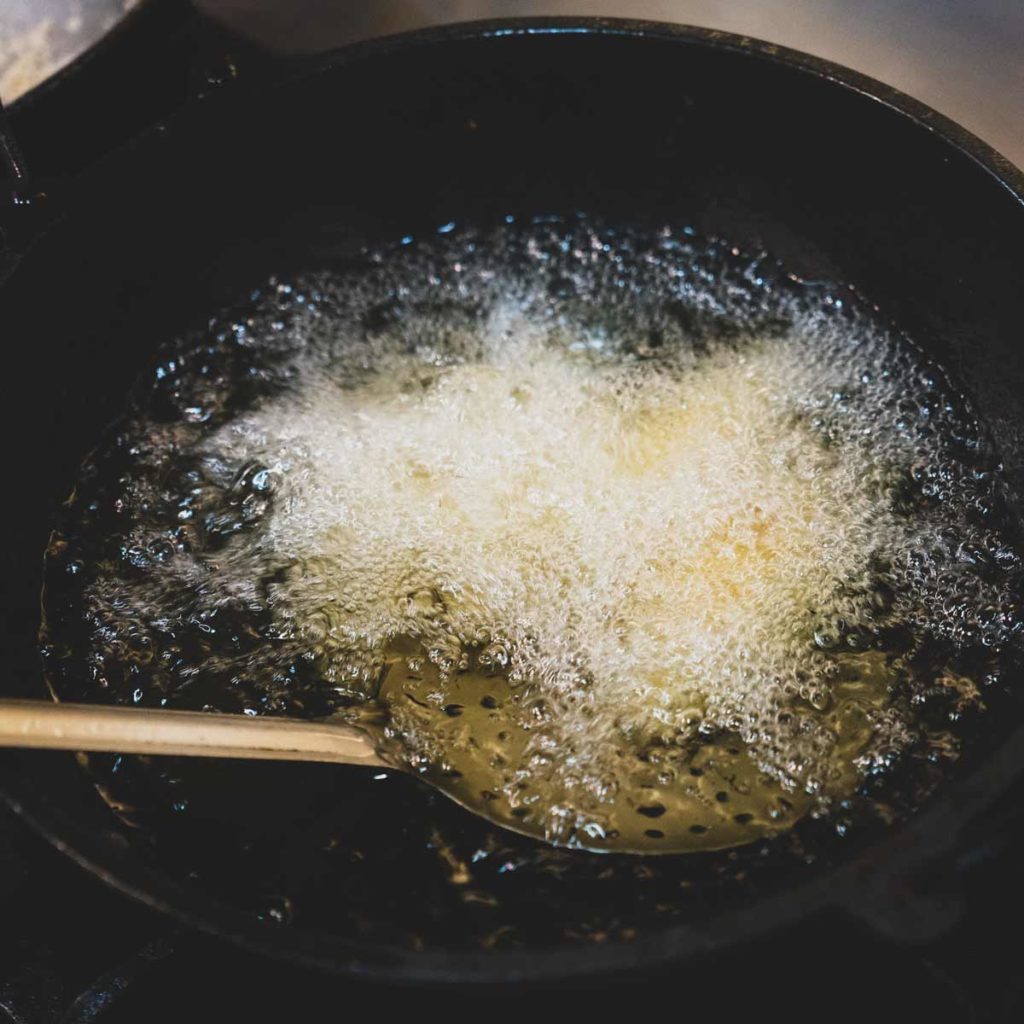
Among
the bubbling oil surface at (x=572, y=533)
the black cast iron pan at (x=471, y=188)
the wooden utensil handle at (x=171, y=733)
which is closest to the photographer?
the wooden utensil handle at (x=171, y=733)

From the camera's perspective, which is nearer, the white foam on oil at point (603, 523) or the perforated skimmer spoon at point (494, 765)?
the perforated skimmer spoon at point (494, 765)

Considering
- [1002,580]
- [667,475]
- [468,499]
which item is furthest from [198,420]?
[1002,580]

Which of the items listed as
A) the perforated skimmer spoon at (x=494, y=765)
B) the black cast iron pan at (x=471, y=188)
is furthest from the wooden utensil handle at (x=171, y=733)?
the black cast iron pan at (x=471, y=188)

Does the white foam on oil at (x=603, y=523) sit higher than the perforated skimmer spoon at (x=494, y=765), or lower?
higher

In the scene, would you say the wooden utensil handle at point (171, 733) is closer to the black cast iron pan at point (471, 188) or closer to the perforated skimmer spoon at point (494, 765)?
the perforated skimmer spoon at point (494, 765)

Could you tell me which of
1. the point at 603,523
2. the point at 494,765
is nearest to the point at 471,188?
the point at 603,523

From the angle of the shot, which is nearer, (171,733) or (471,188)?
(171,733)

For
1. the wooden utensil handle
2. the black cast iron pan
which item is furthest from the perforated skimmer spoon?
the black cast iron pan

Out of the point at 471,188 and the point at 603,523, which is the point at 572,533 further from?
the point at 471,188

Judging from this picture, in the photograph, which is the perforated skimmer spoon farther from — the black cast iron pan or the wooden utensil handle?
the black cast iron pan
